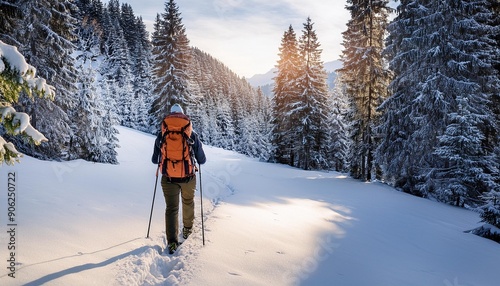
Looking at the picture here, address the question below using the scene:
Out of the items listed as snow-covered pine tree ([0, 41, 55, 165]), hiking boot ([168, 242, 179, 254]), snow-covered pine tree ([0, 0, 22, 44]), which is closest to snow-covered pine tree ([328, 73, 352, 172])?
snow-covered pine tree ([0, 0, 22, 44])

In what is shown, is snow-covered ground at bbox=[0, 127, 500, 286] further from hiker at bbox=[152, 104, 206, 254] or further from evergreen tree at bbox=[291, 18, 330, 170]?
evergreen tree at bbox=[291, 18, 330, 170]

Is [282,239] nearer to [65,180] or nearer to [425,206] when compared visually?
[65,180]

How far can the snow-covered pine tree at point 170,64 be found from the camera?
93.1ft

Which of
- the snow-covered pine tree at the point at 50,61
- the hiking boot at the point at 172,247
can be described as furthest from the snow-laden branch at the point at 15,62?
the snow-covered pine tree at the point at 50,61

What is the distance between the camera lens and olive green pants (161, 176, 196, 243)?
484cm

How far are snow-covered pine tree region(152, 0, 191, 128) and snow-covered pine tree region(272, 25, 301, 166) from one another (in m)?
10.3

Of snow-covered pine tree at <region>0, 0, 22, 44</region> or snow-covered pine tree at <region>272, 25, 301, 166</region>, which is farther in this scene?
snow-covered pine tree at <region>272, 25, 301, 166</region>

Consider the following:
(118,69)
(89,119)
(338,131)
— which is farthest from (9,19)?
(118,69)

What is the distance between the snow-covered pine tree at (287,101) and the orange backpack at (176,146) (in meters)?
23.4

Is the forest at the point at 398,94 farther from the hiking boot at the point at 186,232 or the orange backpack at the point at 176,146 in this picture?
the hiking boot at the point at 186,232

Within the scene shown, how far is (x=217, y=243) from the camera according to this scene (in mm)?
4883

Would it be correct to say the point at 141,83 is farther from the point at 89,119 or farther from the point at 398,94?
the point at 398,94

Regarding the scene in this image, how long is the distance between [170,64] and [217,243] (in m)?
26.7

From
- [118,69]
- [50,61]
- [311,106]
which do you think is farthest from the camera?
[118,69]
